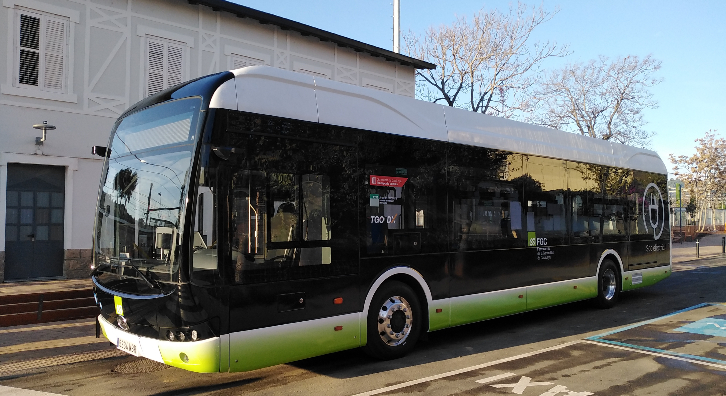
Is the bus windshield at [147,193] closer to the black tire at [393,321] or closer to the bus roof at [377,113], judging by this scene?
the bus roof at [377,113]

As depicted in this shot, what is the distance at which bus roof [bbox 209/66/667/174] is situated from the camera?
217 inches

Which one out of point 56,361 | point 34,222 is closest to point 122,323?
point 56,361

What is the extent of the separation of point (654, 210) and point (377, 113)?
8.69 m

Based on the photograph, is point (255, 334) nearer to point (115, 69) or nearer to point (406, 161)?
point (406, 161)

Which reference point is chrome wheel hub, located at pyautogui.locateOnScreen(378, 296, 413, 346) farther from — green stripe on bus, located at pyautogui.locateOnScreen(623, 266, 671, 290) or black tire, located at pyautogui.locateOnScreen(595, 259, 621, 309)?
A: green stripe on bus, located at pyautogui.locateOnScreen(623, 266, 671, 290)

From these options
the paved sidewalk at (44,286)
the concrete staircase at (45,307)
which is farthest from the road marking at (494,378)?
the paved sidewalk at (44,286)

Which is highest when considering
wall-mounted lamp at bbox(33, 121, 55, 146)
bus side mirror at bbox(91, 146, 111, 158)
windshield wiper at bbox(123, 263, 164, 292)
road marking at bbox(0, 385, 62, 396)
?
wall-mounted lamp at bbox(33, 121, 55, 146)

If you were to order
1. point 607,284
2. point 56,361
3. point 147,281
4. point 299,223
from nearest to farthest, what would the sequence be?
point 147,281, point 299,223, point 56,361, point 607,284

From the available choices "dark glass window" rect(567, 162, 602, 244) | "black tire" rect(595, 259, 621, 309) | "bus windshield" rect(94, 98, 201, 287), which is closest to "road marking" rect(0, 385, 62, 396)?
"bus windshield" rect(94, 98, 201, 287)

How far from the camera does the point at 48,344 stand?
25.1 feet

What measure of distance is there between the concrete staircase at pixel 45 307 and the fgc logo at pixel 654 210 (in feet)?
37.2

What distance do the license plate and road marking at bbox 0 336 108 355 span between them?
2.52m

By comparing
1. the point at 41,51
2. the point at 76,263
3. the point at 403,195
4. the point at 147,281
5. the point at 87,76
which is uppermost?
the point at 41,51

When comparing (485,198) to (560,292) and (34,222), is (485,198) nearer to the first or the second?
(560,292)
